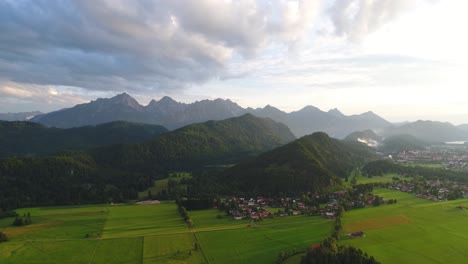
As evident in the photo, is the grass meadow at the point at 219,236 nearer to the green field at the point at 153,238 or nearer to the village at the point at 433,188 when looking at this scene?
the green field at the point at 153,238

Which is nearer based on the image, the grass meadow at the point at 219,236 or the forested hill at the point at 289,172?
the grass meadow at the point at 219,236

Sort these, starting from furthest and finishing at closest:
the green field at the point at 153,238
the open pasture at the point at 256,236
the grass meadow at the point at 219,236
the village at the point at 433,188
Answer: the village at the point at 433,188
the open pasture at the point at 256,236
the green field at the point at 153,238
the grass meadow at the point at 219,236

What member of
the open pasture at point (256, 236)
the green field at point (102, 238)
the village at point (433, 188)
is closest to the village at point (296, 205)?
the open pasture at point (256, 236)

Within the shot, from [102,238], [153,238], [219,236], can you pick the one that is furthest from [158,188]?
[219,236]

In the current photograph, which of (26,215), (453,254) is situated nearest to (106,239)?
(26,215)

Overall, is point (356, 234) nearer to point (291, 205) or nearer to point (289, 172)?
point (291, 205)

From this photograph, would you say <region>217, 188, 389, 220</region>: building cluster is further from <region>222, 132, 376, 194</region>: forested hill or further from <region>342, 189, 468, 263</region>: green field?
<region>222, 132, 376, 194</region>: forested hill
